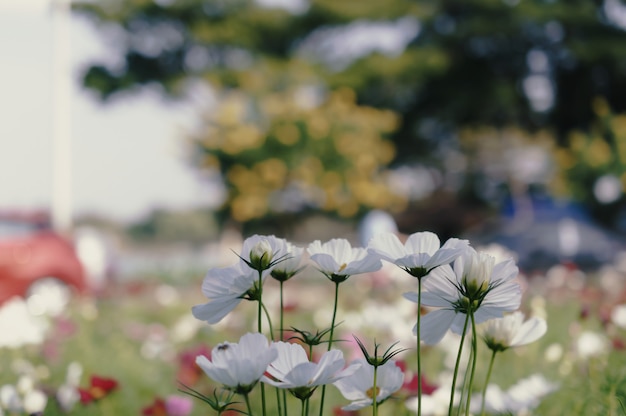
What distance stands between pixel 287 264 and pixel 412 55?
19112 mm

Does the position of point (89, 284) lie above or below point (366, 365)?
below

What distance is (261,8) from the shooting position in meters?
20.7

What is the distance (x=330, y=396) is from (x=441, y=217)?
1945cm

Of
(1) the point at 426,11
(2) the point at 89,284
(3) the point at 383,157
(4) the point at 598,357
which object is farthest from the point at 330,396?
(1) the point at 426,11

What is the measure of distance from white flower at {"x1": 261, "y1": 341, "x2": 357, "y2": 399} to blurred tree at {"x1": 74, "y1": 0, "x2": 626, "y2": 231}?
17623mm

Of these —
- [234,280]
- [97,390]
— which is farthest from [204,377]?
[234,280]

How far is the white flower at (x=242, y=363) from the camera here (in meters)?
1.02

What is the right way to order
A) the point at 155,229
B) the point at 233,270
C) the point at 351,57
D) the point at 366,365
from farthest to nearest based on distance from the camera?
the point at 155,229
the point at 351,57
the point at 366,365
the point at 233,270

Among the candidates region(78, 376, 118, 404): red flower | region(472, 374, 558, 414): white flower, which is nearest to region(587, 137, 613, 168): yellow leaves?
region(472, 374, 558, 414): white flower

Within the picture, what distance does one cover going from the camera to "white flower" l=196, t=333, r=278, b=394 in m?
1.02

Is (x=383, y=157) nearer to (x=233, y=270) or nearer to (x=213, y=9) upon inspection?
→ (x=213, y=9)

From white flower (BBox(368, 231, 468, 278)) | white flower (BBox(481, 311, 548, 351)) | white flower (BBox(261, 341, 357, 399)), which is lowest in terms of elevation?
white flower (BBox(481, 311, 548, 351))

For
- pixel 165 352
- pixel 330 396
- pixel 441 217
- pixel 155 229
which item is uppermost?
pixel 330 396

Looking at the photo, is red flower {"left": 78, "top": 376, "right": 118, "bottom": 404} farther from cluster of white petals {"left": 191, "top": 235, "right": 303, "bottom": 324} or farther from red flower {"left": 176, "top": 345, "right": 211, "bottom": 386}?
cluster of white petals {"left": 191, "top": 235, "right": 303, "bottom": 324}
